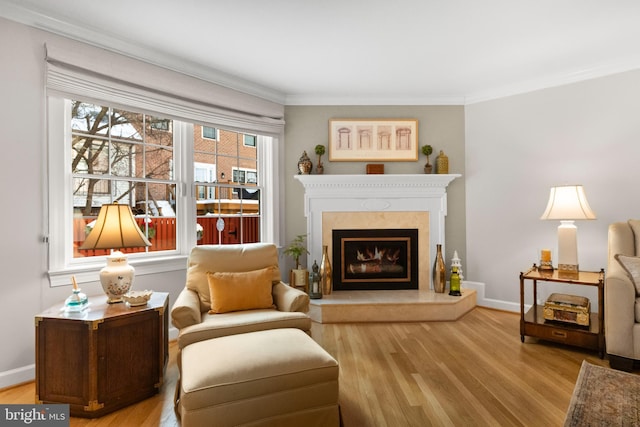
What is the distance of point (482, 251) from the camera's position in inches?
167

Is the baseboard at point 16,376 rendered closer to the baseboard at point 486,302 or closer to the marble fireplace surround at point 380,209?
the marble fireplace surround at point 380,209

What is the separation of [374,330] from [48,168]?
3044mm

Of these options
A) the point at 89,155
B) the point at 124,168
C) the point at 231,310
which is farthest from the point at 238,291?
the point at 89,155

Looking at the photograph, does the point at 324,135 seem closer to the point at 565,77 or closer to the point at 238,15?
the point at 238,15

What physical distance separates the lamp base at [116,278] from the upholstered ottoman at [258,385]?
0.75m

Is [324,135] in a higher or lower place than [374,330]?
higher

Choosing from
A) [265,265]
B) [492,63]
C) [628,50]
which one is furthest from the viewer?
[492,63]

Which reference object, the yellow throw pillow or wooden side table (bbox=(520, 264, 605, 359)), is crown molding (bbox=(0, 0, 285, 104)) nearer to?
the yellow throw pillow

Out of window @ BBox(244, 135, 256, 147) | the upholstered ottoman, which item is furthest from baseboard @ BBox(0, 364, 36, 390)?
window @ BBox(244, 135, 256, 147)

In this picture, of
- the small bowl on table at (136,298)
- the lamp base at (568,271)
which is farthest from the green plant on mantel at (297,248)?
the lamp base at (568,271)

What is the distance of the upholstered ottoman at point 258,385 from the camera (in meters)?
1.63

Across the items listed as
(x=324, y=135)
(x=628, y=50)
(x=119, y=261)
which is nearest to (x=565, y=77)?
(x=628, y=50)

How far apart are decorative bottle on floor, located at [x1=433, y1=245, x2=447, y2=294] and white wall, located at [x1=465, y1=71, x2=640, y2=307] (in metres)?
0.49

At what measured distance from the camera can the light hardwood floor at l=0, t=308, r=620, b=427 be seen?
6.55 feet
